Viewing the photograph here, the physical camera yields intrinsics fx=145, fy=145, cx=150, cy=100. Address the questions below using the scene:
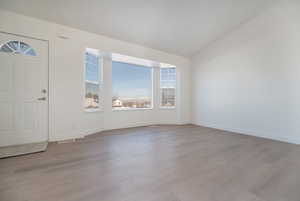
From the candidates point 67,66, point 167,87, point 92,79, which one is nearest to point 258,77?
point 167,87

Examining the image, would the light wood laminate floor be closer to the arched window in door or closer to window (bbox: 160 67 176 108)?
the arched window in door

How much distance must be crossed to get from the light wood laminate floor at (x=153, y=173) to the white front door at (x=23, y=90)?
62 centimetres

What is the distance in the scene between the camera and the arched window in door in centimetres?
282

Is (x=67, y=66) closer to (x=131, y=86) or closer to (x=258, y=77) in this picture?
(x=131, y=86)

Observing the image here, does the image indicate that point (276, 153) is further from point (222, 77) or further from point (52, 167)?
point (52, 167)

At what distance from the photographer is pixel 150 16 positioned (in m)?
3.45

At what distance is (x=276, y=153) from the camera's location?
8.64ft

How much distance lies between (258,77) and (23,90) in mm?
5536

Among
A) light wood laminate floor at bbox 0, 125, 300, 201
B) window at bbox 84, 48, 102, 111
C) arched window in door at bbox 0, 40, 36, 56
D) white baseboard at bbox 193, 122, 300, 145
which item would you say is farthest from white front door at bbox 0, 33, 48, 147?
white baseboard at bbox 193, 122, 300, 145

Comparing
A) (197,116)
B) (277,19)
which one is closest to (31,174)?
(197,116)

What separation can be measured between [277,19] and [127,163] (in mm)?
4680

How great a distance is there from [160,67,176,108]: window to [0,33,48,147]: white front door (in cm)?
372

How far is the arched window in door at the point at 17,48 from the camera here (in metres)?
2.82

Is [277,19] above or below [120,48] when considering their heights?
above
